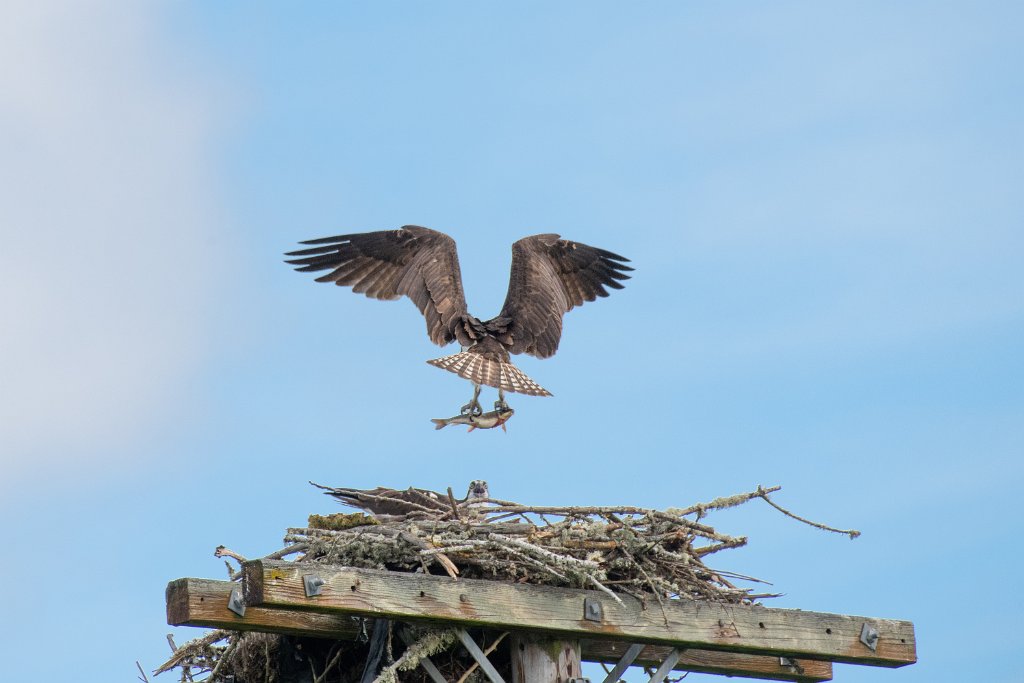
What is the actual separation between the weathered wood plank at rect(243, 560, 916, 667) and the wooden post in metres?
0.12

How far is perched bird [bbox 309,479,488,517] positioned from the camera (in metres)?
7.85

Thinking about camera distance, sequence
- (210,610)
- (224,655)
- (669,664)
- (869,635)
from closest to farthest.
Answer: (210,610) < (669,664) < (224,655) < (869,635)

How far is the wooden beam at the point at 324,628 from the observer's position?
5.62 m

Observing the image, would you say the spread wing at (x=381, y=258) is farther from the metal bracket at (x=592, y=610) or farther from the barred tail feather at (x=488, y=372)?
the metal bracket at (x=592, y=610)

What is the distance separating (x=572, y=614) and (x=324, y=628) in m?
1.07

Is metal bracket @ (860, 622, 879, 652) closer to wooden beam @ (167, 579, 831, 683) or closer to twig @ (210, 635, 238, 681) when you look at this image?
wooden beam @ (167, 579, 831, 683)

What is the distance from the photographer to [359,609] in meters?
5.79

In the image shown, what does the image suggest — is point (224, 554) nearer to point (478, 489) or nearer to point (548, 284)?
point (478, 489)

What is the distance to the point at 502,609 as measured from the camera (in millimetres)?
6145

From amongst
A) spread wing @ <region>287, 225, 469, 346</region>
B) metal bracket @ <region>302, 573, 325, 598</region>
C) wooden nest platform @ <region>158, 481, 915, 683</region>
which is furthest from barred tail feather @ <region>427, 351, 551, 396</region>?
metal bracket @ <region>302, 573, 325, 598</region>

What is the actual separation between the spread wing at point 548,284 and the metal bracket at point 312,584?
5.07 meters

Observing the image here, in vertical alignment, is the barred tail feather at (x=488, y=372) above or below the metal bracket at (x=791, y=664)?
above

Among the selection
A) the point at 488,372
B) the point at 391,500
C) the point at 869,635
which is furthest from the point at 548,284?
the point at 869,635

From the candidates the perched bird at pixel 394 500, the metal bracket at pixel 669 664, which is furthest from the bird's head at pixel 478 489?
the metal bracket at pixel 669 664
